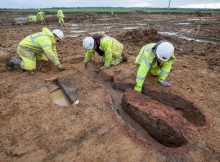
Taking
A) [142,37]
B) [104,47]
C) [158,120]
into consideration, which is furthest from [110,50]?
[142,37]

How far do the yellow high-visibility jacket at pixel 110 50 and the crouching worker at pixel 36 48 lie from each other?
1110 millimetres

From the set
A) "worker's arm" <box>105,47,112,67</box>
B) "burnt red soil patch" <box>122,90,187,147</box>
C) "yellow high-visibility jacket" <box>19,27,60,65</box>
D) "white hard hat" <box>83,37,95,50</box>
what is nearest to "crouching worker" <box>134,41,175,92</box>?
"burnt red soil patch" <box>122,90,187,147</box>

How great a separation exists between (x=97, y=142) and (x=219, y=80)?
14.9 feet

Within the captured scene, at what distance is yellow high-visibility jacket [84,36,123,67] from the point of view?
6508 millimetres

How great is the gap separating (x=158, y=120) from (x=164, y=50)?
4.94 ft

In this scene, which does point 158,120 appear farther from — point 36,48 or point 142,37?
point 142,37

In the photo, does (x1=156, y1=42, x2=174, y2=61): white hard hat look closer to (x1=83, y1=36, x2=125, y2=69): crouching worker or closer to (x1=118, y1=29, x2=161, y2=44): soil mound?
(x1=83, y1=36, x2=125, y2=69): crouching worker

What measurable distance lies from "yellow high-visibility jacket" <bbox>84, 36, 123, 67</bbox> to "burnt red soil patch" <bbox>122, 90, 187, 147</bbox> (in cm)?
231

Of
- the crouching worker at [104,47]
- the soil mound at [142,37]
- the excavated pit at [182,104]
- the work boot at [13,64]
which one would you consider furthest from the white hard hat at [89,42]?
the soil mound at [142,37]

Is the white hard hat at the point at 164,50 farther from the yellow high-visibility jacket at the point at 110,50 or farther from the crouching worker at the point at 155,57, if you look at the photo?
the yellow high-visibility jacket at the point at 110,50

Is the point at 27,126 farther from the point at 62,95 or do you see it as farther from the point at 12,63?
the point at 12,63

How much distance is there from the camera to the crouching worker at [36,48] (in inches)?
244

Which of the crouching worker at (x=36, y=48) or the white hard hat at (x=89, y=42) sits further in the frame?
the white hard hat at (x=89, y=42)

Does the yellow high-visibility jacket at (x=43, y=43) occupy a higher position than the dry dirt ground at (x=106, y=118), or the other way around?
the yellow high-visibility jacket at (x=43, y=43)
